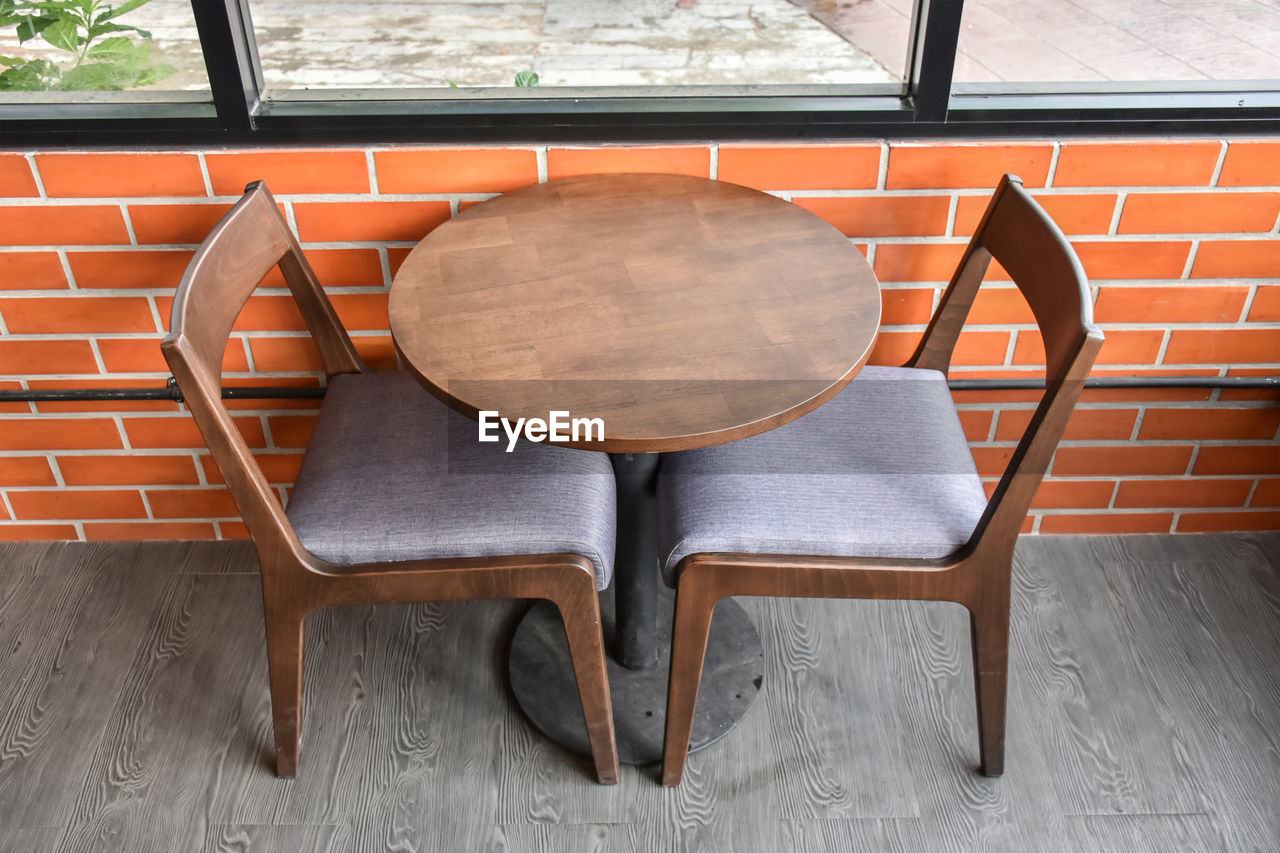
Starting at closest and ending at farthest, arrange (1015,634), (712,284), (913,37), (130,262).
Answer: (712,284) → (913,37) → (130,262) → (1015,634)

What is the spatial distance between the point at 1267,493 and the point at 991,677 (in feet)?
3.07

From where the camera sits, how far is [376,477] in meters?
1.52

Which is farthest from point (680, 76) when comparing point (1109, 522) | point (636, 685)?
point (1109, 522)

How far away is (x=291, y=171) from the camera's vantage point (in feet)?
5.49

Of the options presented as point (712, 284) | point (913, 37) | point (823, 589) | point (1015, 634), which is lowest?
point (1015, 634)

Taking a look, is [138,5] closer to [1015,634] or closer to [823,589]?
[823,589]

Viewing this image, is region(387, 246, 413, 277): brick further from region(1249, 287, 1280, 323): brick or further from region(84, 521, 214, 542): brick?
region(1249, 287, 1280, 323): brick

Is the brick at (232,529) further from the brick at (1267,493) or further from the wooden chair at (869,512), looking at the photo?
the brick at (1267,493)

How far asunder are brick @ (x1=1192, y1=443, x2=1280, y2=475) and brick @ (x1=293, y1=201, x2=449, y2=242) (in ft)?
5.02

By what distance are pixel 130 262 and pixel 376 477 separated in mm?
637

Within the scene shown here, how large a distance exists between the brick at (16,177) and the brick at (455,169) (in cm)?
55

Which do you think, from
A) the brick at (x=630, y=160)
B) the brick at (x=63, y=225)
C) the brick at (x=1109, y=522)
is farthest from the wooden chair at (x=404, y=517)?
the brick at (x=1109, y=522)

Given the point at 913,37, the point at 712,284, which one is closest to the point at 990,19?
the point at 913,37

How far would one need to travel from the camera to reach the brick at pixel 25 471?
80.3 inches
